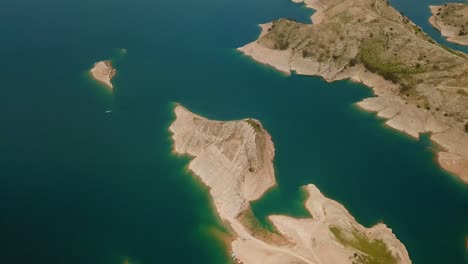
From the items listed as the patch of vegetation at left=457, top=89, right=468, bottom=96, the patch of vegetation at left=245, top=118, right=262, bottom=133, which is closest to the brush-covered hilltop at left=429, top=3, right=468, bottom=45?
the patch of vegetation at left=457, top=89, right=468, bottom=96

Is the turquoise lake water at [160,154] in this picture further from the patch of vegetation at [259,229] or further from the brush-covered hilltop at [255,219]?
the brush-covered hilltop at [255,219]

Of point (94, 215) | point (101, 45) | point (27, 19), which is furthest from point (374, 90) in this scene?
point (27, 19)

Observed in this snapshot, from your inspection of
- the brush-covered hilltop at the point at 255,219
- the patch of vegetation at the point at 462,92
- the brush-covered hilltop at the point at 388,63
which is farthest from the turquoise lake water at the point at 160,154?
the patch of vegetation at the point at 462,92

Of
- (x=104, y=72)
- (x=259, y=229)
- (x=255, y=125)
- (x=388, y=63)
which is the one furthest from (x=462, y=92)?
(x=104, y=72)

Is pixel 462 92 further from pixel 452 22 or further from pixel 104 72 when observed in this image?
pixel 104 72

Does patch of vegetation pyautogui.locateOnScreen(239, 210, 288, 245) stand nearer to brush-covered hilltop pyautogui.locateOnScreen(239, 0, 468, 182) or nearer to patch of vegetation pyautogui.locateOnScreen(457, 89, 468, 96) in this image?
brush-covered hilltop pyautogui.locateOnScreen(239, 0, 468, 182)

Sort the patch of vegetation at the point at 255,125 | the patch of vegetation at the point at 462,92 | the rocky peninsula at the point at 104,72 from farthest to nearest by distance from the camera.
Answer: the rocky peninsula at the point at 104,72 → the patch of vegetation at the point at 462,92 → the patch of vegetation at the point at 255,125
